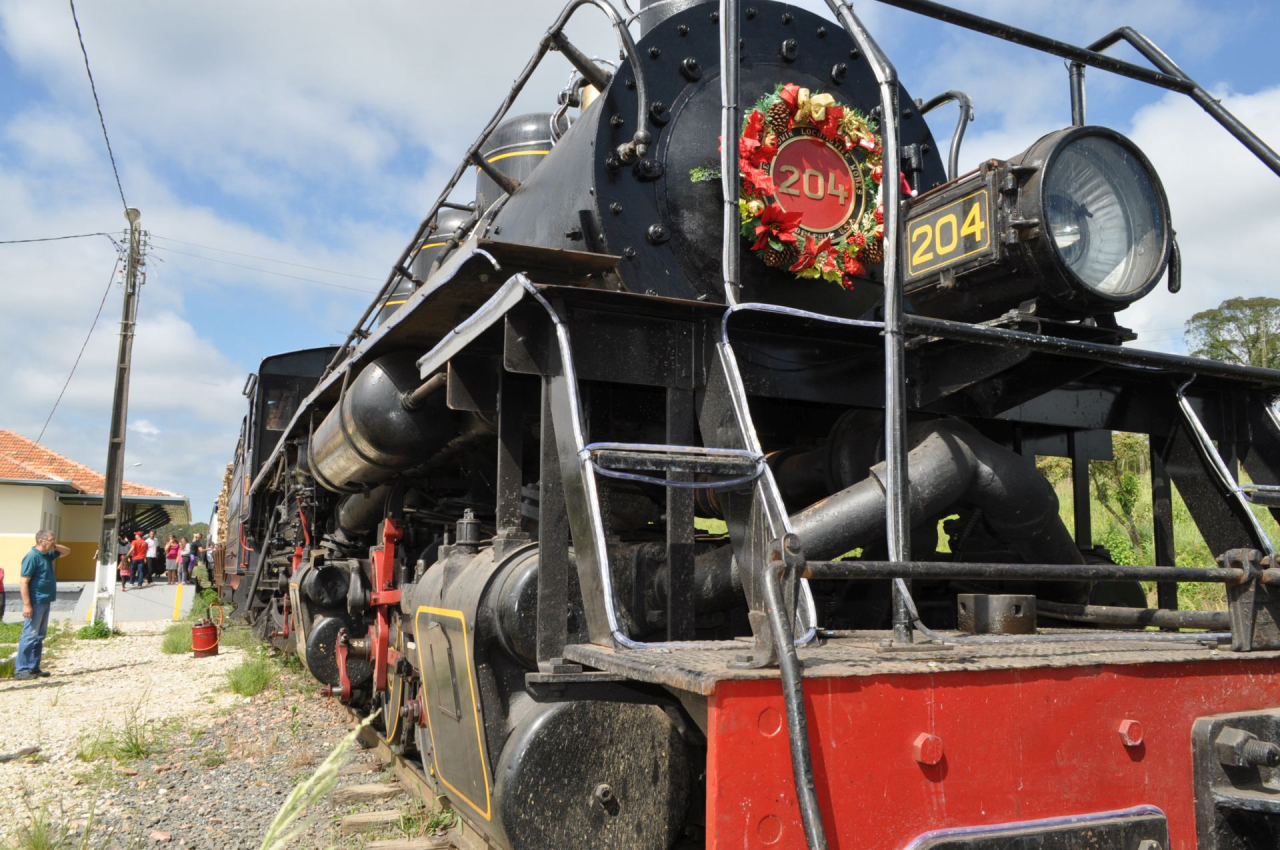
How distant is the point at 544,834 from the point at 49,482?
99.0 ft

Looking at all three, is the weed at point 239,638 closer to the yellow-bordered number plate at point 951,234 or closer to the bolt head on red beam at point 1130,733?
the yellow-bordered number plate at point 951,234

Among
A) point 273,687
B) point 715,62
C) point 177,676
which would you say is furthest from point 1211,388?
point 177,676

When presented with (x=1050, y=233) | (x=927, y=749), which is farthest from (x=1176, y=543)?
(x=927, y=749)

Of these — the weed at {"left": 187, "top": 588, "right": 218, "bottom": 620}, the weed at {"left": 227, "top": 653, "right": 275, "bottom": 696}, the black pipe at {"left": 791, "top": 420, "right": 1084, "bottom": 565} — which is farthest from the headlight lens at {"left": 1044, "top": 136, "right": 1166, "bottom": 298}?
the weed at {"left": 187, "top": 588, "right": 218, "bottom": 620}

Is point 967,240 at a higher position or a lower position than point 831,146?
lower

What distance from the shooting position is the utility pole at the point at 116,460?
46.6ft

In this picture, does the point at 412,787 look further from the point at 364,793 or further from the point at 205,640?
the point at 205,640

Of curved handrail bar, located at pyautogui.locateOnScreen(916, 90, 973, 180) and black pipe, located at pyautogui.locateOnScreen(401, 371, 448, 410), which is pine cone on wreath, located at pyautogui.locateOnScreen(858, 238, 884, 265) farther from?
black pipe, located at pyautogui.locateOnScreen(401, 371, 448, 410)

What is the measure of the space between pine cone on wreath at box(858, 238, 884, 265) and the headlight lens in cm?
81

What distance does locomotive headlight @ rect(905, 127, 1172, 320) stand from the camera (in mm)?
2740

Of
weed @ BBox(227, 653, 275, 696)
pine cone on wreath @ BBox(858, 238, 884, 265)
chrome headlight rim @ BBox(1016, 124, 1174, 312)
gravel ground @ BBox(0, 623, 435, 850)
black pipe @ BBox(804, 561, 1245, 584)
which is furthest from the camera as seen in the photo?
weed @ BBox(227, 653, 275, 696)

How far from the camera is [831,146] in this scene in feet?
11.6

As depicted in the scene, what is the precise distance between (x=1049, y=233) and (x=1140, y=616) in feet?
4.13

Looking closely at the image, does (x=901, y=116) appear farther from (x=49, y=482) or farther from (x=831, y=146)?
(x=49, y=482)
